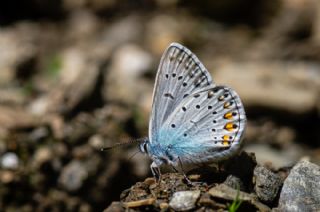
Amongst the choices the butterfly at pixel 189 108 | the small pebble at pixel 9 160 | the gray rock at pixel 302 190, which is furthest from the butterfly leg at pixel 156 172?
the small pebble at pixel 9 160

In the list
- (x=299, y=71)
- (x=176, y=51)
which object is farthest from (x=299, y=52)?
(x=176, y=51)

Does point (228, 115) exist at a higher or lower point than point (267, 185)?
higher

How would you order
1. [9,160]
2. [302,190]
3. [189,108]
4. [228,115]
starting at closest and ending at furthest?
[302,190] → [228,115] → [189,108] → [9,160]

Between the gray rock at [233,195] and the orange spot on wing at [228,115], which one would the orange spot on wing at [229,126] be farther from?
the gray rock at [233,195]

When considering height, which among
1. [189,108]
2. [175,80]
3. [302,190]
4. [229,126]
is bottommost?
[302,190]

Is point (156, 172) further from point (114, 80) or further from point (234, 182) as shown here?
point (114, 80)

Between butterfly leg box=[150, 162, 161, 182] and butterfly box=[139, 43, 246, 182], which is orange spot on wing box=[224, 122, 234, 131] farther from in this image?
butterfly leg box=[150, 162, 161, 182]

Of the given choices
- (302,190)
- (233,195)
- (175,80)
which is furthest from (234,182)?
(175,80)

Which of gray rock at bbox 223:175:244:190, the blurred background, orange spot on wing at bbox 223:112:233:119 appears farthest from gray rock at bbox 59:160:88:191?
gray rock at bbox 223:175:244:190
